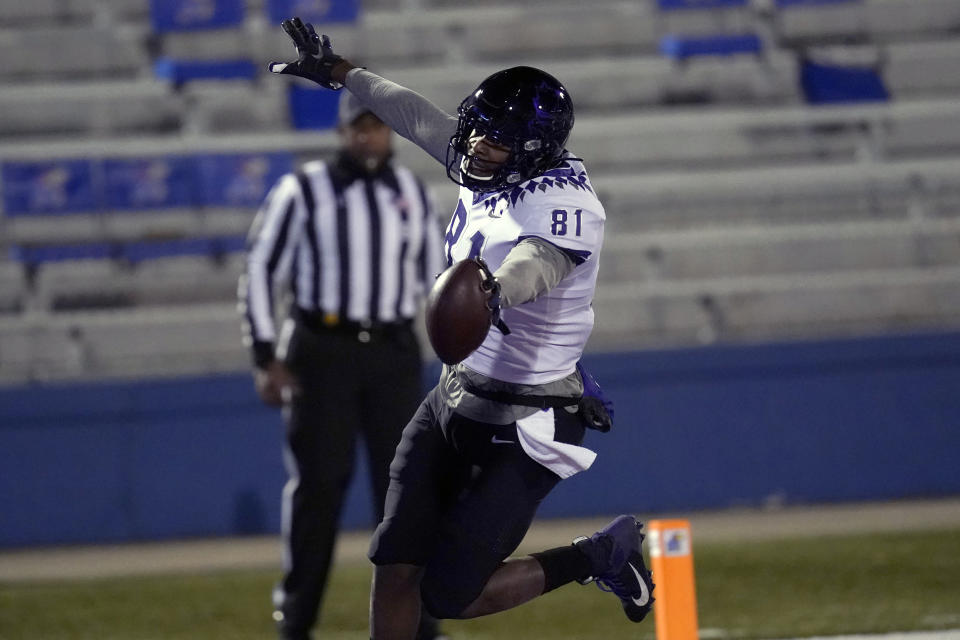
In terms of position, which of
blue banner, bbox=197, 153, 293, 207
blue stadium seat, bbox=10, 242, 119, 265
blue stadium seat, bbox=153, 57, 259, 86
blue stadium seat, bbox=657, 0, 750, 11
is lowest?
blue stadium seat, bbox=10, 242, 119, 265

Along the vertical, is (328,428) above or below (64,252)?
above

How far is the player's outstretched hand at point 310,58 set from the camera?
3.69m

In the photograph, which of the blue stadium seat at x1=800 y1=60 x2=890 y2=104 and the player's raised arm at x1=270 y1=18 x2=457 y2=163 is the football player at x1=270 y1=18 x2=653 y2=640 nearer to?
the player's raised arm at x1=270 y1=18 x2=457 y2=163

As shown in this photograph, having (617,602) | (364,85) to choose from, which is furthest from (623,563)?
(617,602)

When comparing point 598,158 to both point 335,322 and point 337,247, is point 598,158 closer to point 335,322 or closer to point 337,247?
point 337,247

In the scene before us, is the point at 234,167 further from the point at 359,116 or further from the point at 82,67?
the point at 359,116

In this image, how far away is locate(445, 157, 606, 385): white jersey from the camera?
3.04 m

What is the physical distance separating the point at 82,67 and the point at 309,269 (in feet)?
18.0

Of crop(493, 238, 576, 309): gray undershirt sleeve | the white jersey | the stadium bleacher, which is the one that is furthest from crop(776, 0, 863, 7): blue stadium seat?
crop(493, 238, 576, 309): gray undershirt sleeve

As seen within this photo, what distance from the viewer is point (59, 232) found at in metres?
8.15

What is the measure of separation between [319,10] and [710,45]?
2.62 meters

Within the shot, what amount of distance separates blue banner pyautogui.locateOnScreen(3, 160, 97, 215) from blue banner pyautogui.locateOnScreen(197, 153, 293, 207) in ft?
2.03

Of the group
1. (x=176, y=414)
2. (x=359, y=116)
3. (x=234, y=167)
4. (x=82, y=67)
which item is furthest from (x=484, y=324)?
(x=82, y=67)

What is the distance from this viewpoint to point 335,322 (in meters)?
4.75
